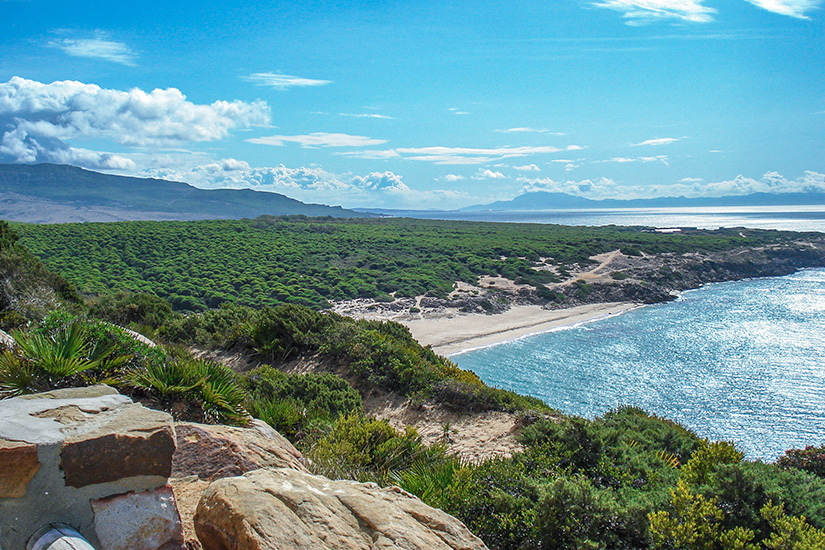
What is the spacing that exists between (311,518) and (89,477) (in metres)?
1.43

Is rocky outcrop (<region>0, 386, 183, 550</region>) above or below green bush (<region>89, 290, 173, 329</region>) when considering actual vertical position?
above

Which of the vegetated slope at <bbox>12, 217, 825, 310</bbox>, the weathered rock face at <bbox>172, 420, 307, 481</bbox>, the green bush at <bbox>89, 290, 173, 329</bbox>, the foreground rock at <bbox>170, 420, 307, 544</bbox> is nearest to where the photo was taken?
the foreground rock at <bbox>170, 420, 307, 544</bbox>

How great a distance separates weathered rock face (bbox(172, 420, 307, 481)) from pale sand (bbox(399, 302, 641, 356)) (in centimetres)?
2139

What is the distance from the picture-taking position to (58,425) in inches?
128

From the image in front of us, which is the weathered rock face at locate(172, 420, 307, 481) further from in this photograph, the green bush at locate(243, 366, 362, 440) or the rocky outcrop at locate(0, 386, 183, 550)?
the green bush at locate(243, 366, 362, 440)

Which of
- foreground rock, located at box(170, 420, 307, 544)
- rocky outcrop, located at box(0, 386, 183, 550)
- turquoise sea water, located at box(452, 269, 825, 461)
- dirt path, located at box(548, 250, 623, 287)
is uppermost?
rocky outcrop, located at box(0, 386, 183, 550)

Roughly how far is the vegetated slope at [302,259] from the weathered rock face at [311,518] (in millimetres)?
31363

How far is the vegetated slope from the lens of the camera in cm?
3822

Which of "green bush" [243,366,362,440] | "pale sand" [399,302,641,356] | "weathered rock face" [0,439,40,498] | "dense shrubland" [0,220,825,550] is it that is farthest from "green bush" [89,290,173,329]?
"weathered rock face" [0,439,40,498]

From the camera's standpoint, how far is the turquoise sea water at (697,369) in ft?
57.1

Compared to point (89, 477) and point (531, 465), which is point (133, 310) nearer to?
point (531, 465)

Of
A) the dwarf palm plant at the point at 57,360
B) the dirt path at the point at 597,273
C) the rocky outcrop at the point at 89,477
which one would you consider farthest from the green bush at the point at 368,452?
the dirt path at the point at 597,273

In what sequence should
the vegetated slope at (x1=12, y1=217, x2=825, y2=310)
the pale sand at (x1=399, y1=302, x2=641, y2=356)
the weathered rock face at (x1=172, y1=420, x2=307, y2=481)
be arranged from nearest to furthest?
the weathered rock face at (x1=172, y1=420, x2=307, y2=481)
the pale sand at (x1=399, y1=302, x2=641, y2=356)
the vegetated slope at (x1=12, y1=217, x2=825, y2=310)

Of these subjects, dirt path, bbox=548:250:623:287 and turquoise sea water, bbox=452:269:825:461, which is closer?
turquoise sea water, bbox=452:269:825:461
